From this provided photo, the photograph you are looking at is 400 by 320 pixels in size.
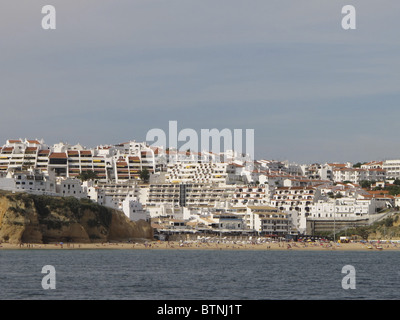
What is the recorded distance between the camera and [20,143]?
17188cm

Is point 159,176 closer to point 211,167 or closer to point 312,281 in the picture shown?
point 211,167

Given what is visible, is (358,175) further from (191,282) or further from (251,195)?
(191,282)

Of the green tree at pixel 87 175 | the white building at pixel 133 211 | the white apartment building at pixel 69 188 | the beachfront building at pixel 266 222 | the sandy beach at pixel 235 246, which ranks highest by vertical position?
the green tree at pixel 87 175

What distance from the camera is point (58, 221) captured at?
337 ft

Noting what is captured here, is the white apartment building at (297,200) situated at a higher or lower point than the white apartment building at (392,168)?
lower

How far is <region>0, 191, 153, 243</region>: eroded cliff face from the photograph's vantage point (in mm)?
96512

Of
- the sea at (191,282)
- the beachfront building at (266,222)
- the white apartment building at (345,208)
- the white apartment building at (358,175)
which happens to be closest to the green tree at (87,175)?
the beachfront building at (266,222)

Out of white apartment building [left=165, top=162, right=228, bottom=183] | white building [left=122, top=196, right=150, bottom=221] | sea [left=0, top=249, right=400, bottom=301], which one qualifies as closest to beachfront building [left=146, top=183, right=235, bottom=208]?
white apartment building [left=165, top=162, right=228, bottom=183]

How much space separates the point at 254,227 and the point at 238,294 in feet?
299

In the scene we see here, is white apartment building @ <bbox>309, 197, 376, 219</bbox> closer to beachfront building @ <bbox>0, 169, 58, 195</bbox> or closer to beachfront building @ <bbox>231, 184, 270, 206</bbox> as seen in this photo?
beachfront building @ <bbox>231, 184, 270, 206</bbox>

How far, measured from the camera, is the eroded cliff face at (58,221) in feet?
317

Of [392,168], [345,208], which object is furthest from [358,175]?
[345,208]

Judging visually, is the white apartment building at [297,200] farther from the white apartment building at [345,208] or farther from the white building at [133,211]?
the white building at [133,211]
